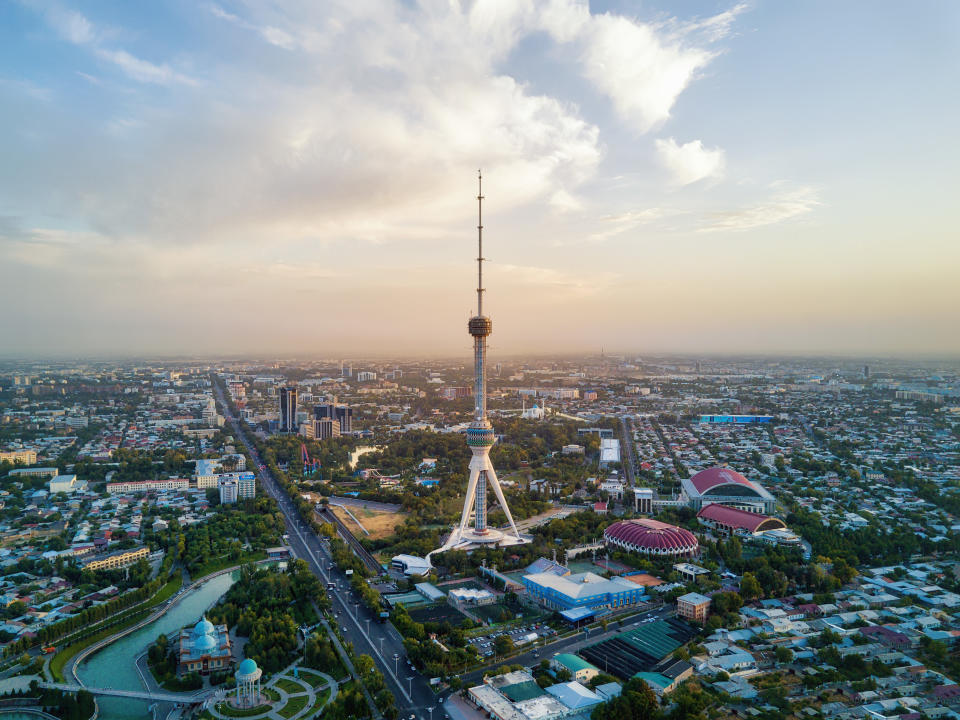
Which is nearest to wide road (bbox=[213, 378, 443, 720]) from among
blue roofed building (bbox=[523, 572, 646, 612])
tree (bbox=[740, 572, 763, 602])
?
blue roofed building (bbox=[523, 572, 646, 612])

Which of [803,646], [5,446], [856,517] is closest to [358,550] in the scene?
[803,646]

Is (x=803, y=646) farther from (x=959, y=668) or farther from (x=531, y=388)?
(x=531, y=388)

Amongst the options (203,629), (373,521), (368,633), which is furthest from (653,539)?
(203,629)

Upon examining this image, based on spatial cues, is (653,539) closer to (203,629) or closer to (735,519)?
(735,519)

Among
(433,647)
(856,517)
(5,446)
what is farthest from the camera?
(5,446)

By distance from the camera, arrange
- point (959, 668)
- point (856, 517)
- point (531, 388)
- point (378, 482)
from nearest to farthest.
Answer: point (959, 668) < point (856, 517) < point (378, 482) < point (531, 388)
